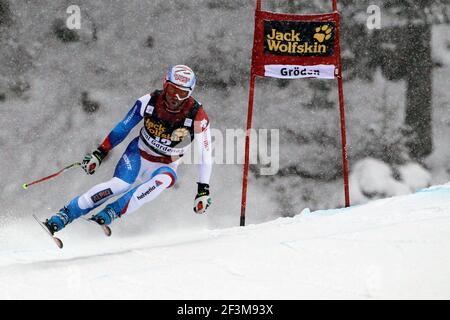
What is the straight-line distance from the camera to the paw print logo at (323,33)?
20.7ft

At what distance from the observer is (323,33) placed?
6316mm

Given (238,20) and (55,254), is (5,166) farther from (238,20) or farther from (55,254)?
(238,20)

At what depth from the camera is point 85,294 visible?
124 inches

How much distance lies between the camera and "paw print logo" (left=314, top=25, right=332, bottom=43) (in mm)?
6304

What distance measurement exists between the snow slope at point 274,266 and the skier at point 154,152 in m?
0.36

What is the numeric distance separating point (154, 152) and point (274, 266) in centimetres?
187

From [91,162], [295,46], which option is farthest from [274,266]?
[295,46]

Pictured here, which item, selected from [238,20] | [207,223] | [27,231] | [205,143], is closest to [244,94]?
[238,20]

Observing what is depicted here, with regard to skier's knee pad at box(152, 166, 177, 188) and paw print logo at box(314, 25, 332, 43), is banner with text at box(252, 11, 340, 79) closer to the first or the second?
paw print logo at box(314, 25, 332, 43)

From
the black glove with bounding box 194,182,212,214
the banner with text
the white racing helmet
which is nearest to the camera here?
the white racing helmet

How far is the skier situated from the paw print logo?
1.74 metres

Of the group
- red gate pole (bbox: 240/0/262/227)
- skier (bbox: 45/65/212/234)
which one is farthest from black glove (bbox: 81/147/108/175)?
red gate pole (bbox: 240/0/262/227)

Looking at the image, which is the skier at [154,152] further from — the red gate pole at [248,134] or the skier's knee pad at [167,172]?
the red gate pole at [248,134]

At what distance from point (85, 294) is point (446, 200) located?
3.61m
